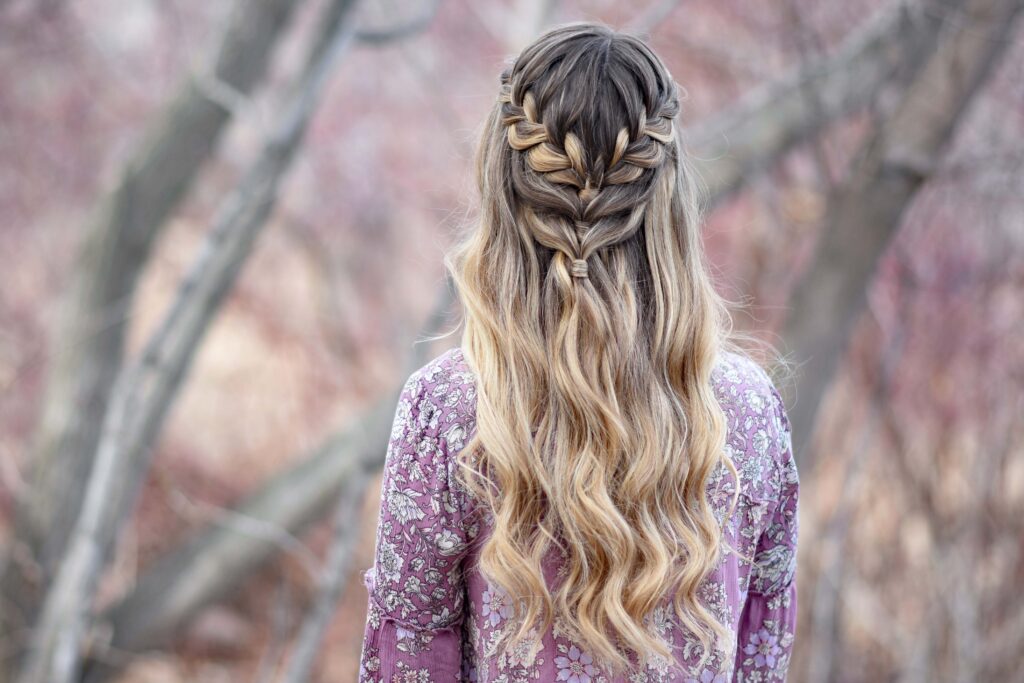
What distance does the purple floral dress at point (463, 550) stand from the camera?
50.0 inches

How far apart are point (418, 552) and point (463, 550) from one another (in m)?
0.06

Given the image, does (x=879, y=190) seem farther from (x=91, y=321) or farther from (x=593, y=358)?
(x=91, y=321)

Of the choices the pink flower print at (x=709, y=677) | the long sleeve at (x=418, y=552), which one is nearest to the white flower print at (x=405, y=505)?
the long sleeve at (x=418, y=552)

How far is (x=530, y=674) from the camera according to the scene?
128 centimetres

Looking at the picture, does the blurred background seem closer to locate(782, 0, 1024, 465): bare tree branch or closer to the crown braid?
locate(782, 0, 1024, 465): bare tree branch

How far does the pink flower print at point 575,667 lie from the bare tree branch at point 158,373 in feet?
5.48

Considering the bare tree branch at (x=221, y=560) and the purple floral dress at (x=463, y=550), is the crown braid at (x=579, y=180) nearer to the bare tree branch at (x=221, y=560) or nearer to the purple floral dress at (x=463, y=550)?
the purple floral dress at (x=463, y=550)

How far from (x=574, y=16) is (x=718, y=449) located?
3166 millimetres

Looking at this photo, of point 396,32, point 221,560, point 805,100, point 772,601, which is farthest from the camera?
point 221,560

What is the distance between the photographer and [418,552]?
1280 mm

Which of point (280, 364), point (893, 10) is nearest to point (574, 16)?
point (893, 10)

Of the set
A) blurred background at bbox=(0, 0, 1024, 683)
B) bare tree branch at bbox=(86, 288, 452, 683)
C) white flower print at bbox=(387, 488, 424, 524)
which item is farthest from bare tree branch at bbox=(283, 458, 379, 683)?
white flower print at bbox=(387, 488, 424, 524)

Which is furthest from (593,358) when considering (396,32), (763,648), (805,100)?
(805,100)

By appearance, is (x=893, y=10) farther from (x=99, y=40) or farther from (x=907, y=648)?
(x=99, y=40)
